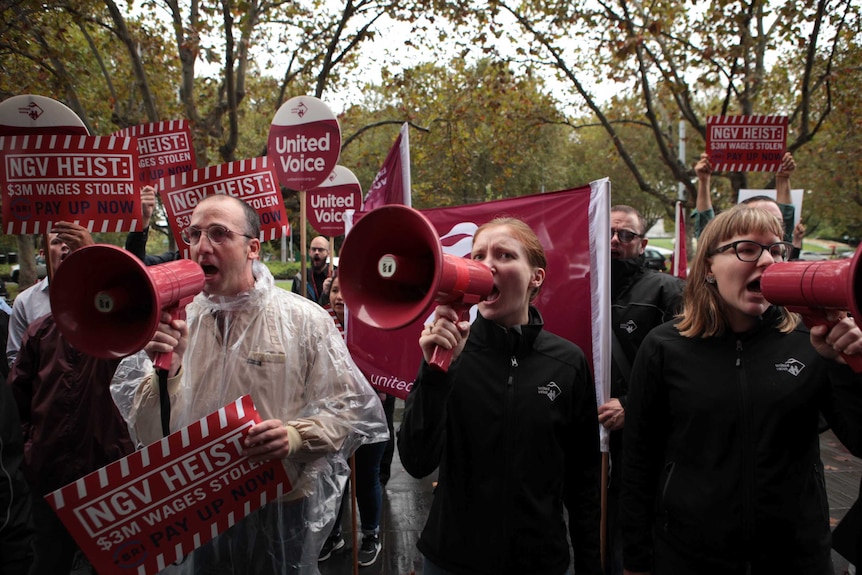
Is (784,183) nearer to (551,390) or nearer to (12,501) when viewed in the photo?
(551,390)

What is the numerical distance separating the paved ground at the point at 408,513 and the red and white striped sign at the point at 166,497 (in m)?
1.76

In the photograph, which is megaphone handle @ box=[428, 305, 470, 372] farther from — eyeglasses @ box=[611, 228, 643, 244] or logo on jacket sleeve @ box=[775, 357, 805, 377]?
eyeglasses @ box=[611, 228, 643, 244]

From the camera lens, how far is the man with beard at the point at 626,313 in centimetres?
299

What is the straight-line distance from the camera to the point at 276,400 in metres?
2.16

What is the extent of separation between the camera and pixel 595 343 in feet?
9.42

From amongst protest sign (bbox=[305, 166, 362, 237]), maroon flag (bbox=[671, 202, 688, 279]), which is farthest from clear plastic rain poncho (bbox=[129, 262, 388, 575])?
maroon flag (bbox=[671, 202, 688, 279])

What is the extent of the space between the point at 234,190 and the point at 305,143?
956mm

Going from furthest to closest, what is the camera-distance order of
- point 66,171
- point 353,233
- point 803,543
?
1. point 66,171
2. point 803,543
3. point 353,233

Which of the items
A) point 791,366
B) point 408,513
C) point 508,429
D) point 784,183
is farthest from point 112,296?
point 784,183

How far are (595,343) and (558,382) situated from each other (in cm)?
92

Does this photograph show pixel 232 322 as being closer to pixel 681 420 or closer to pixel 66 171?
pixel 681 420

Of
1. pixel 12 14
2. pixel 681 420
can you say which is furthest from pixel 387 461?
pixel 12 14

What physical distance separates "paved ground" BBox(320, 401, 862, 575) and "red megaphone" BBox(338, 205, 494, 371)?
2383mm

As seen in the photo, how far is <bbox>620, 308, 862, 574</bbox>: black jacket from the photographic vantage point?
70.1 inches
